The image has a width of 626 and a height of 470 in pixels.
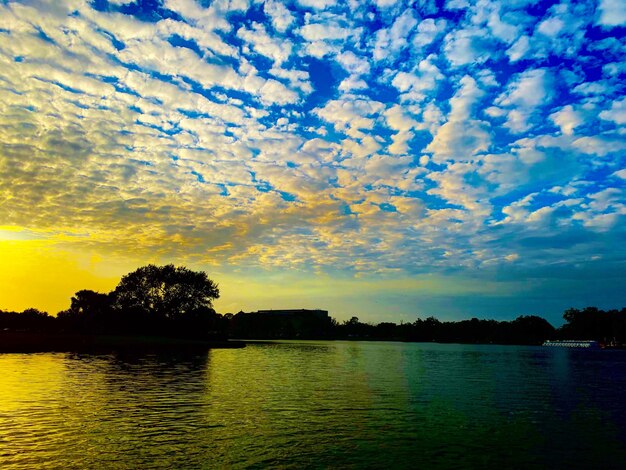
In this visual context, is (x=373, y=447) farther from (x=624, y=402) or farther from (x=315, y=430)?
(x=624, y=402)

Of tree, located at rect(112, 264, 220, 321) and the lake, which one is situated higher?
tree, located at rect(112, 264, 220, 321)

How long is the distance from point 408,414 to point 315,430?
33.2 ft

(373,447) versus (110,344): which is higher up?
(110,344)

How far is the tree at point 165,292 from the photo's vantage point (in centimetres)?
18125

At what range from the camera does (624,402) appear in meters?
46.2

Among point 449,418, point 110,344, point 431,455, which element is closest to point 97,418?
point 431,455

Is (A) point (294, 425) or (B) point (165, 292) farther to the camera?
(B) point (165, 292)

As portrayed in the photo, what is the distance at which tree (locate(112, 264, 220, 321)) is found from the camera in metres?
181

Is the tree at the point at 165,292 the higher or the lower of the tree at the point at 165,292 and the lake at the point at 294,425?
the higher

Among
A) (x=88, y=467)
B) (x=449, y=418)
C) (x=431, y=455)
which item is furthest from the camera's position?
(x=449, y=418)

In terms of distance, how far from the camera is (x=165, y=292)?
185 meters

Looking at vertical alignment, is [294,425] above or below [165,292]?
below

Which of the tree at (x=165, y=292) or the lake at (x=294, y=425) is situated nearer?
the lake at (x=294, y=425)

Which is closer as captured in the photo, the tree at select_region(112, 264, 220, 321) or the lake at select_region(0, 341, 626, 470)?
the lake at select_region(0, 341, 626, 470)
